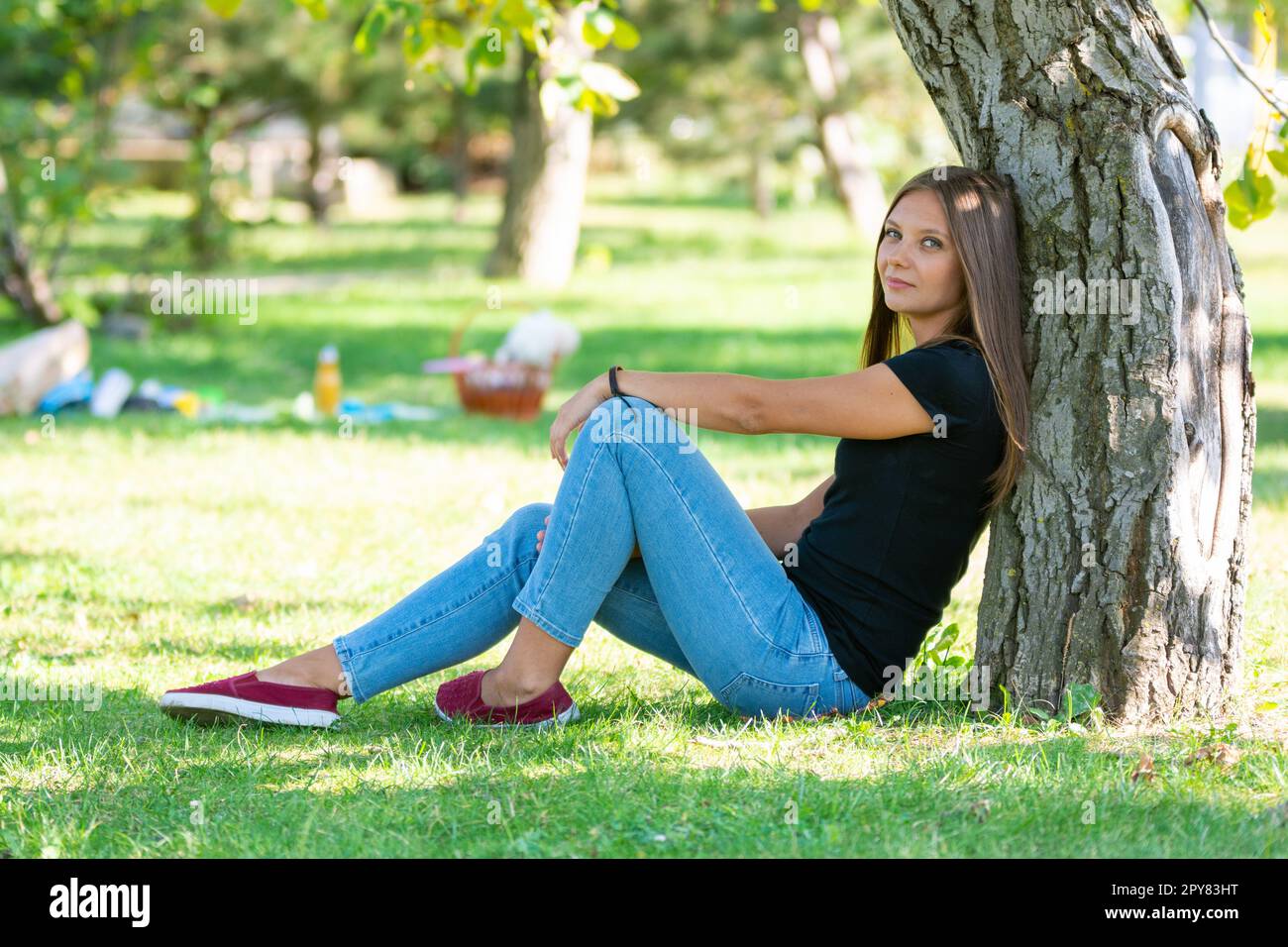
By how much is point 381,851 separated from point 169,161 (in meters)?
30.7

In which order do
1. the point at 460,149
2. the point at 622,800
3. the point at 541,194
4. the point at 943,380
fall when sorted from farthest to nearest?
the point at 460,149
the point at 541,194
the point at 943,380
the point at 622,800

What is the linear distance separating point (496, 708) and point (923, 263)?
1409mm

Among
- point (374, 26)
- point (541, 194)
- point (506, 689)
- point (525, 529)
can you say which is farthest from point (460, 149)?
point (506, 689)

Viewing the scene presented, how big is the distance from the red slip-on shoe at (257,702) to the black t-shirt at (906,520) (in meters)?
1.13

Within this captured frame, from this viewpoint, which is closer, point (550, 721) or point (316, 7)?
point (550, 721)

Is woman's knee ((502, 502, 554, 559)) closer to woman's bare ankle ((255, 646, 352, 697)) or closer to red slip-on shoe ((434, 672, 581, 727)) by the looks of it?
red slip-on shoe ((434, 672, 581, 727))

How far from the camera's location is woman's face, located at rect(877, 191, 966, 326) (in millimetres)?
3246

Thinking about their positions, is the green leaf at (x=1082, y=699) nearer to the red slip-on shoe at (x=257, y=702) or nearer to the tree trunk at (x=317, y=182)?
the red slip-on shoe at (x=257, y=702)

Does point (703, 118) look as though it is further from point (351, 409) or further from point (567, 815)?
point (567, 815)

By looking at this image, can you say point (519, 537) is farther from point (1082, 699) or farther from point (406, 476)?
point (406, 476)

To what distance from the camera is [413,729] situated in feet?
11.6

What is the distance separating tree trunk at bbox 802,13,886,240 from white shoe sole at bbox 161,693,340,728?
52.0ft

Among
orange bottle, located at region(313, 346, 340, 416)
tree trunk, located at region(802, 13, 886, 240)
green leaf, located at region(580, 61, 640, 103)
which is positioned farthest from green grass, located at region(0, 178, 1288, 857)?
tree trunk, located at region(802, 13, 886, 240)

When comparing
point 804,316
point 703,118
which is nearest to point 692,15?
point 703,118
